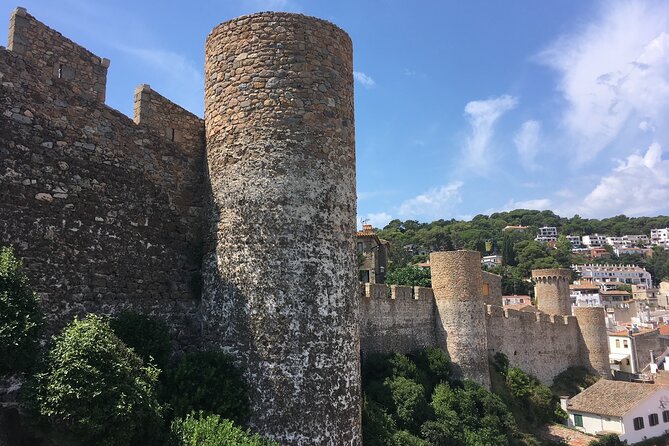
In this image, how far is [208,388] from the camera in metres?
8.41

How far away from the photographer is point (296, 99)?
31.1ft

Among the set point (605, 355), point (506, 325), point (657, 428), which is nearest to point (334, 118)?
point (506, 325)

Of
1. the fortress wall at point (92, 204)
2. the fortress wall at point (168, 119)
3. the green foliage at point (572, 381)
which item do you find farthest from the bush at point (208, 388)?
the green foliage at point (572, 381)

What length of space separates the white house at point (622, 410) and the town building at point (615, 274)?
9037 centimetres

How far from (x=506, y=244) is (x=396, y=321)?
83678 millimetres

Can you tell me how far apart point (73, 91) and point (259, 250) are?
399 centimetres

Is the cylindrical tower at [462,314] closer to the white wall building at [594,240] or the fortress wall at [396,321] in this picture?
the fortress wall at [396,321]

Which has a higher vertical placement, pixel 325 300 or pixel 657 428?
Answer: pixel 325 300

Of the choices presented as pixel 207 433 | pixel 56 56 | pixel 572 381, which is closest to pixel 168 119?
pixel 56 56

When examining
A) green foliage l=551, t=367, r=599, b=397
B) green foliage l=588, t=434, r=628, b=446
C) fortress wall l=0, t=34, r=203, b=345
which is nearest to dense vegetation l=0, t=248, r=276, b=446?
fortress wall l=0, t=34, r=203, b=345

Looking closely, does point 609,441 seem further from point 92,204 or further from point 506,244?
point 506,244

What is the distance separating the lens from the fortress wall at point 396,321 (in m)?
21.0

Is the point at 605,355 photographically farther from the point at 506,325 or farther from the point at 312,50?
the point at 312,50

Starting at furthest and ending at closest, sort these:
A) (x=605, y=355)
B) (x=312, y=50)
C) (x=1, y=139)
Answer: (x=605, y=355) → (x=312, y=50) → (x=1, y=139)
